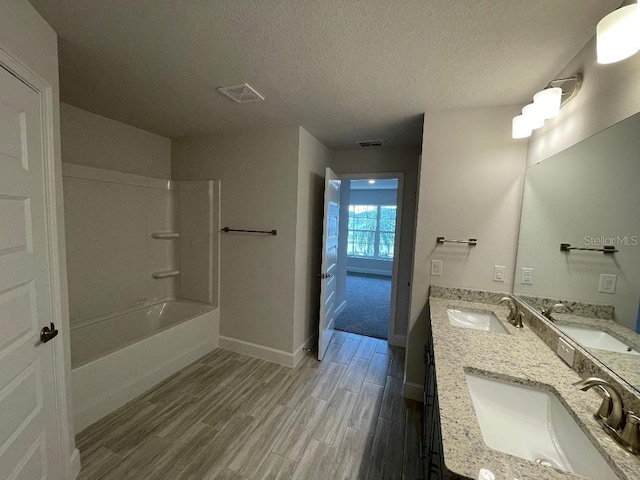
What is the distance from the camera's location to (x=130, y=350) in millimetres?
2109

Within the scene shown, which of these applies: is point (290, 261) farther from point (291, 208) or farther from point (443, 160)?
point (443, 160)

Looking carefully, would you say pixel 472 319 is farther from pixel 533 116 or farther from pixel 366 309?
pixel 366 309

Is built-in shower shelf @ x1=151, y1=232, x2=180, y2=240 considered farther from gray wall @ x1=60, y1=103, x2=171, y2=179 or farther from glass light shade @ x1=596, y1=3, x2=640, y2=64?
glass light shade @ x1=596, y1=3, x2=640, y2=64

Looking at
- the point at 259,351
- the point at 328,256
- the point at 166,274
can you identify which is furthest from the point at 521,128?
the point at 166,274

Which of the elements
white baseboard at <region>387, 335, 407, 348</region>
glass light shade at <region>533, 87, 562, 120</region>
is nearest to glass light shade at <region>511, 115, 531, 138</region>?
glass light shade at <region>533, 87, 562, 120</region>

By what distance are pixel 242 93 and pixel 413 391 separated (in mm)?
2737

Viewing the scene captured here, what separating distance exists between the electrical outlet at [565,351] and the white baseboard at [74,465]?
2.57 metres

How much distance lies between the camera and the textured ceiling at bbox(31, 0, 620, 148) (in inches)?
44.4

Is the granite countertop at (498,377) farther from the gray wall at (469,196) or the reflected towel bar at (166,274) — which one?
the reflected towel bar at (166,274)

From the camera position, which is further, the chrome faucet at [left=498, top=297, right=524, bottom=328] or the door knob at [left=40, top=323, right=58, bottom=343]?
the chrome faucet at [left=498, top=297, right=524, bottom=328]

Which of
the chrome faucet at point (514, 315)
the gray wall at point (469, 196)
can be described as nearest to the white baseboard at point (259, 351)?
the gray wall at point (469, 196)

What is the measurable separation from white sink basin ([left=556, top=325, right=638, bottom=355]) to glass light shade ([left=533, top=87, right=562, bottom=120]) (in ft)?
3.61

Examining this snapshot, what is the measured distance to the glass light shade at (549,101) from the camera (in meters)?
1.38

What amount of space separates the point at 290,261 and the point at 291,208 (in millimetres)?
520
